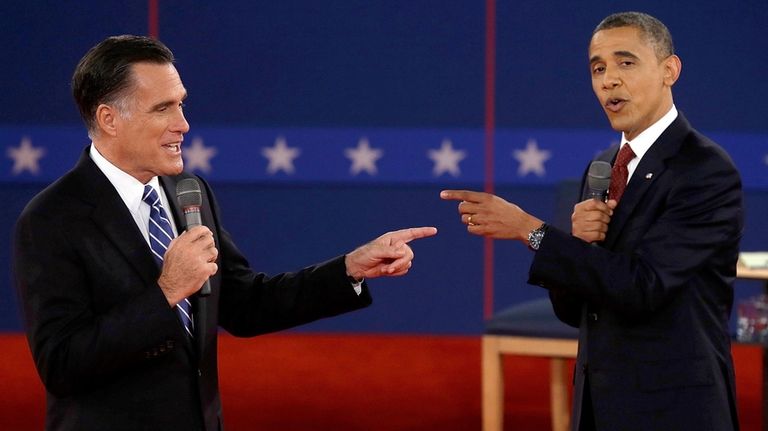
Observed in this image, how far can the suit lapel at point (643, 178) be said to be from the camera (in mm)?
2352

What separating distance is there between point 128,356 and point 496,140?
4136 millimetres

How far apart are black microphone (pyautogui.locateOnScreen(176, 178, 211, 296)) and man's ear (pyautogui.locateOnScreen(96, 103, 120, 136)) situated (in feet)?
0.57

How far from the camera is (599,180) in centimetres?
237

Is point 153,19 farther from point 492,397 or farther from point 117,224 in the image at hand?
point 117,224

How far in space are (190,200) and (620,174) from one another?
3.07 feet

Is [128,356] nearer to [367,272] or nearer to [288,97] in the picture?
[367,272]

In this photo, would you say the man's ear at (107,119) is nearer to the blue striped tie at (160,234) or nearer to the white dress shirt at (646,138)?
the blue striped tie at (160,234)

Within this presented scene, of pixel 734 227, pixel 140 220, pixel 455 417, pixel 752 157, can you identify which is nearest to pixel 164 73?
pixel 140 220

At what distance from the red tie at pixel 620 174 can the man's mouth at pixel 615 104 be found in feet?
0.29

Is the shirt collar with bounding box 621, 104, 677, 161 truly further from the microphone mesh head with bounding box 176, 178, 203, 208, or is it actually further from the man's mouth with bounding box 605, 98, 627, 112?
the microphone mesh head with bounding box 176, 178, 203, 208

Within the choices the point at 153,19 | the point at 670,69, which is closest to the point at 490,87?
the point at 153,19

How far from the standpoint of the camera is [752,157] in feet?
19.3

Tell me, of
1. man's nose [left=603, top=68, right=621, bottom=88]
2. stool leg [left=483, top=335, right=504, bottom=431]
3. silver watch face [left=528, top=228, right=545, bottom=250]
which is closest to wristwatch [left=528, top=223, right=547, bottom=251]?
silver watch face [left=528, top=228, right=545, bottom=250]

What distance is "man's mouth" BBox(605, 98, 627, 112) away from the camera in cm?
244
